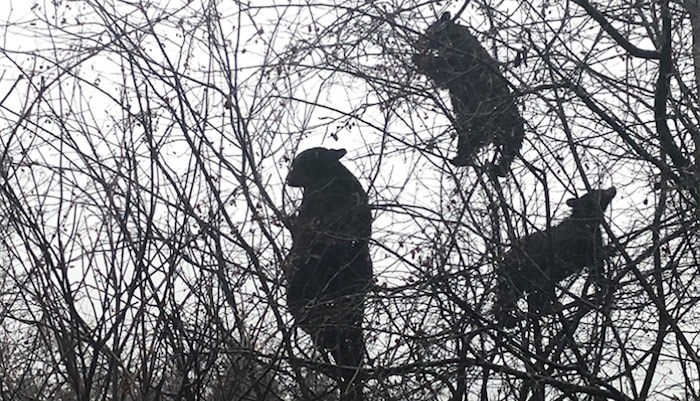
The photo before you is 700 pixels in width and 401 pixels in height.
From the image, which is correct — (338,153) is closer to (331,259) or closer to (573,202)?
(331,259)

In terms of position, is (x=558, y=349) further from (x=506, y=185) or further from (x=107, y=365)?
(x=107, y=365)

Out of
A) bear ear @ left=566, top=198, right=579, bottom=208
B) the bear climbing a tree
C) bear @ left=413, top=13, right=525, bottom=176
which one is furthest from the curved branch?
the bear climbing a tree

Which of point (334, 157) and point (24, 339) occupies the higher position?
point (334, 157)

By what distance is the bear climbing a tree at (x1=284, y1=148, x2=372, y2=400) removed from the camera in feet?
20.8

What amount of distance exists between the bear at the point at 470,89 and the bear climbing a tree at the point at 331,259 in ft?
2.32

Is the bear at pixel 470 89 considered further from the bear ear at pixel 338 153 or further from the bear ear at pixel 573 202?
the bear ear at pixel 338 153

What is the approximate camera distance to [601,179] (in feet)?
21.6

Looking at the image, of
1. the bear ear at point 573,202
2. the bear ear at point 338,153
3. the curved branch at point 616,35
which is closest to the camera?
the curved branch at point 616,35

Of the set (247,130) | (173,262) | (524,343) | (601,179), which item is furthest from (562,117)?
(173,262)

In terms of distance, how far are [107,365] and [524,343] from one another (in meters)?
2.20

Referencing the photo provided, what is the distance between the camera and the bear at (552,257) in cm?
638

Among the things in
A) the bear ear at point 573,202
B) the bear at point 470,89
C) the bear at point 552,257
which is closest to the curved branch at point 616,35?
the bear at point 470,89

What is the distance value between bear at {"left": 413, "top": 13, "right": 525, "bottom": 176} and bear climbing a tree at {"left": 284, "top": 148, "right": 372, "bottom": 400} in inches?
27.9

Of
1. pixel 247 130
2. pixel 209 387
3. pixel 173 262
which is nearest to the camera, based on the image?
pixel 173 262
